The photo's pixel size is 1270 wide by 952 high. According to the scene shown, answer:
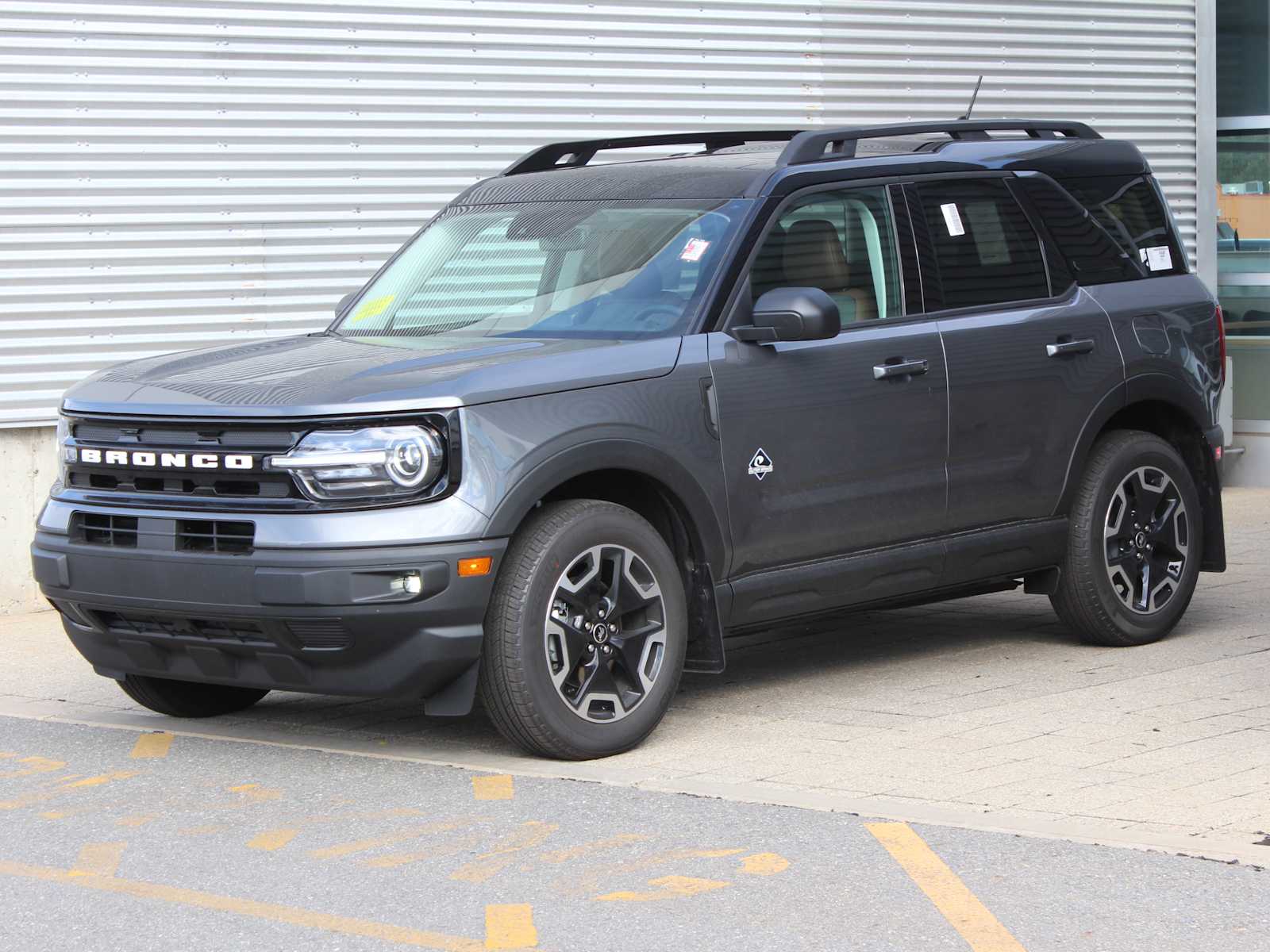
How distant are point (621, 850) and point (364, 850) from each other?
691 mm

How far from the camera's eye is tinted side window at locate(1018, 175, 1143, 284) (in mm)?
8062

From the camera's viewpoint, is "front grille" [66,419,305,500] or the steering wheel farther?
the steering wheel

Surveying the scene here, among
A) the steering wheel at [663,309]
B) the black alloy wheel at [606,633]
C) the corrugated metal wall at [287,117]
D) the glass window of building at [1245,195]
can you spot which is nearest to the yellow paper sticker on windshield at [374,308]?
the steering wheel at [663,309]

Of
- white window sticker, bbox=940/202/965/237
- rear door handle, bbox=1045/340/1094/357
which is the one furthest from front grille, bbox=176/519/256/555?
rear door handle, bbox=1045/340/1094/357

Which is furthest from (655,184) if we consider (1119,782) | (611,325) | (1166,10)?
(1166,10)

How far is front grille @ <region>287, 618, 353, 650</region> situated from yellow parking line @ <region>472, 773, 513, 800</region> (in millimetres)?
578

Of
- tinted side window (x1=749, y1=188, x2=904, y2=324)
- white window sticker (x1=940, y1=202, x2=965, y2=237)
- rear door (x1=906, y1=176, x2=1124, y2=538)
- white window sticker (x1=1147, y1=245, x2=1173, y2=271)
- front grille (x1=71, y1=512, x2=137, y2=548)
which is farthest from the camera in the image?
white window sticker (x1=1147, y1=245, x2=1173, y2=271)

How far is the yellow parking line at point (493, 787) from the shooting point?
237 inches

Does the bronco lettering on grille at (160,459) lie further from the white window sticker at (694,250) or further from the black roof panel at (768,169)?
the black roof panel at (768,169)

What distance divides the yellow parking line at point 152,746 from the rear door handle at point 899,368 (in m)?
2.76

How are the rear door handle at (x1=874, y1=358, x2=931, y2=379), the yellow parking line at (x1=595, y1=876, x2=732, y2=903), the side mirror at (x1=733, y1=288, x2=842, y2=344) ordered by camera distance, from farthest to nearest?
1. the rear door handle at (x1=874, y1=358, x2=931, y2=379)
2. the side mirror at (x1=733, y1=288, x2=842, y2=344)
3. the yellow parking line at (x1=595, y1=876, x2=732, y2=903)

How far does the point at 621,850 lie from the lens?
17.6ft

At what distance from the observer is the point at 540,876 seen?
5.17 meters

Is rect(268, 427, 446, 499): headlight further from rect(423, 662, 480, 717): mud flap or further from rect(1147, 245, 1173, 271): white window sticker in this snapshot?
rect(1147, 245, 1173, 271): white window sticker
